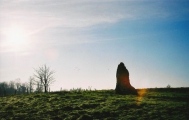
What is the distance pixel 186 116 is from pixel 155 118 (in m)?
2.15

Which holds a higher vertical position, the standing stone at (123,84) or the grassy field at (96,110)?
the standing stone at (123,84)

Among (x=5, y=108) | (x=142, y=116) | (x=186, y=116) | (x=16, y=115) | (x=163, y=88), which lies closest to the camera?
(x=186, y=116)

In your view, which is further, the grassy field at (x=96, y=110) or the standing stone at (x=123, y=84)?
the standing stone at (x=123, y=84)

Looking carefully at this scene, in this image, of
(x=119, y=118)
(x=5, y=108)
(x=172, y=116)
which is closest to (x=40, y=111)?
(x=5, y=108)

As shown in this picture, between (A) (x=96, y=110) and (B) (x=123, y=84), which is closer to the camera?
(A) (x=96, y=110)

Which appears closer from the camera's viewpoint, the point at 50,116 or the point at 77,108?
the point at 50,116

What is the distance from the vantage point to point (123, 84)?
35.0m

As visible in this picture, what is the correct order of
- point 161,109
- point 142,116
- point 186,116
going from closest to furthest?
point 186,116, point 142,116, point 161,109

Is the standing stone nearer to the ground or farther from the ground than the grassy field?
farther from the ground

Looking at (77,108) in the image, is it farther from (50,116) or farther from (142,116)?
(142,116)

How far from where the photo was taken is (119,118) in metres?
20.1

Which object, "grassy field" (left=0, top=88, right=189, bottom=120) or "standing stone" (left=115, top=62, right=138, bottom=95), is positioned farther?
"standing stone" (left=115, top=62, right=138, bottom=95)

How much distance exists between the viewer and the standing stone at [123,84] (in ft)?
113

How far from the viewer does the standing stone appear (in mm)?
34562
